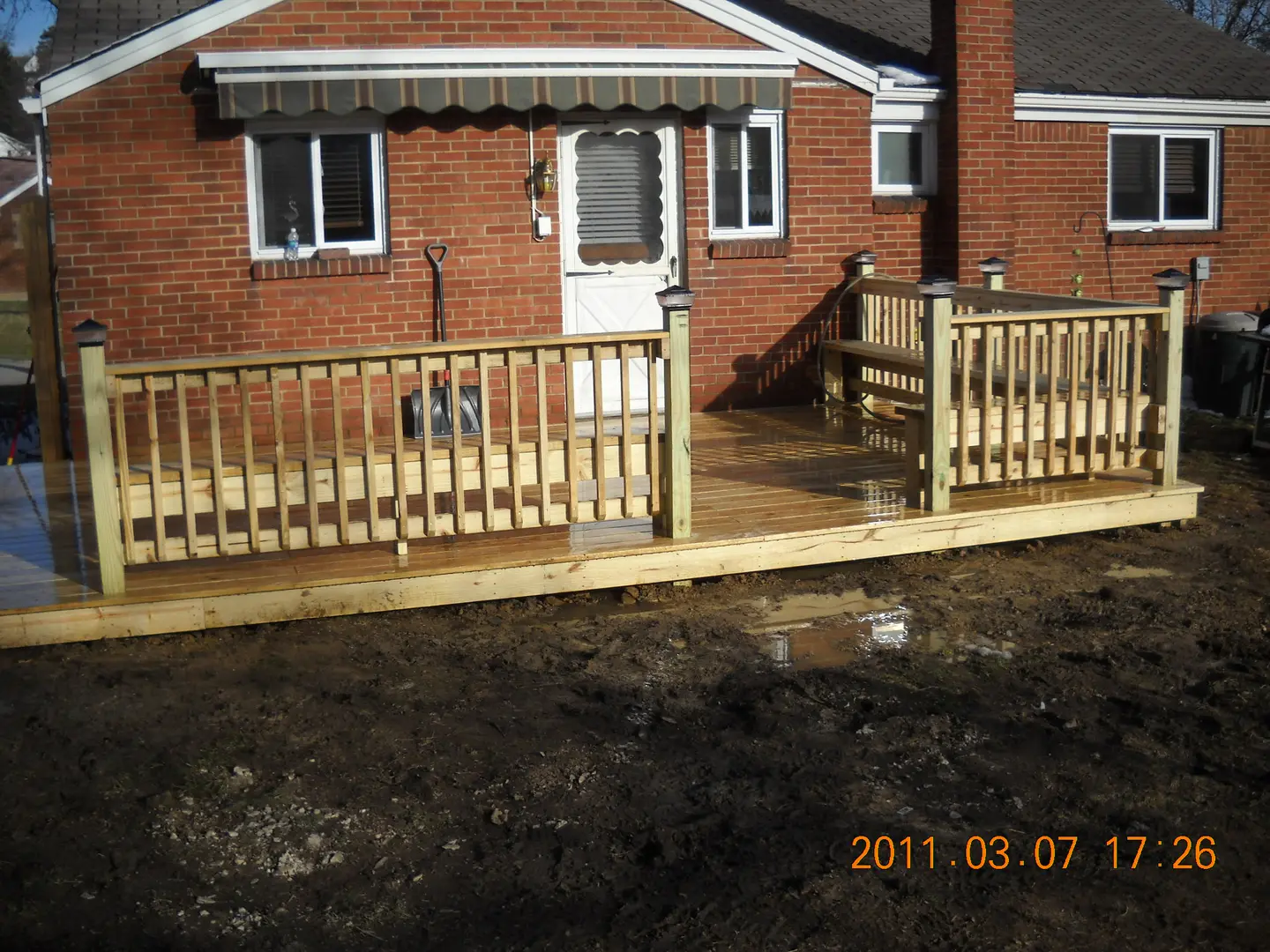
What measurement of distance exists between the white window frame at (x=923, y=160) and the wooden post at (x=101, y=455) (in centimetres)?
776

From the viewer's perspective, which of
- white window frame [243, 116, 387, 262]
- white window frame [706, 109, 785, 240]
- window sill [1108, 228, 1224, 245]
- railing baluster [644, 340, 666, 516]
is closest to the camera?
railing baluster [644, 340, 666, 516]

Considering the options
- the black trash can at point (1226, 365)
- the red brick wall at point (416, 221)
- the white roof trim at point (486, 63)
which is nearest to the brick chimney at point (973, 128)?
the red brick wall at point (416, 221)

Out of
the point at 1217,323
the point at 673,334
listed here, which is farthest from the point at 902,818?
the point at 1217,323

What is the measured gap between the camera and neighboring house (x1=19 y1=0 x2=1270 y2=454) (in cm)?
1000

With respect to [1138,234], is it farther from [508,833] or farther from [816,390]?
[508,833]

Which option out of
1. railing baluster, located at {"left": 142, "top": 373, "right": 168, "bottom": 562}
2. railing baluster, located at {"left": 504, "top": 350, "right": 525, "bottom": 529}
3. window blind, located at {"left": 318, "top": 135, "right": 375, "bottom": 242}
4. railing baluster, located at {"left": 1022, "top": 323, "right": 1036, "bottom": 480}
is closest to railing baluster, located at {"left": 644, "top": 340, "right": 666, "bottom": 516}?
railing baluster, located at {"left": 504, "top": 350, "right": 525, "bottom": 529}

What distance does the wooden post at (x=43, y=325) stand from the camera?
10352 millimetres

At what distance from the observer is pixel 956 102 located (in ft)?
39.8

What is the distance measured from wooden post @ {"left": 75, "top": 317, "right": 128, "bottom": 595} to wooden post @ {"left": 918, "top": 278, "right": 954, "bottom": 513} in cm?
424

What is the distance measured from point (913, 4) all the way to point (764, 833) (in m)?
12.5

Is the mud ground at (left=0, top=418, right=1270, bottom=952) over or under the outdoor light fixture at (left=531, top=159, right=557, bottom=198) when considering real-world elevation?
under

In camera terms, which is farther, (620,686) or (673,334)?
(673,334)

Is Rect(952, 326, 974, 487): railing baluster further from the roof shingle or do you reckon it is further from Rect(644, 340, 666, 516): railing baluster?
the roof shingle

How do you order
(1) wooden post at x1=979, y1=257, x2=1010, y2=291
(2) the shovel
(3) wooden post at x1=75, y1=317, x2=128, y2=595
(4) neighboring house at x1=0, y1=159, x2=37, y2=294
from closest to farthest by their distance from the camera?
(3) wooden post at x1=75, y1=317, x2=128, y2=595 → (2) the shovel → (1) wooden post at x1=979, y1=257, x2=1010, y2=291 → (4) neighboring house at x1=0, y1=159, x2=37, y2=294
